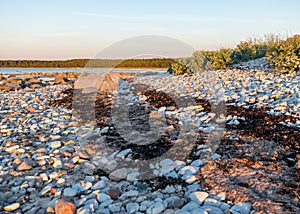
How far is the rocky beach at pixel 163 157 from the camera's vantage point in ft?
8.39

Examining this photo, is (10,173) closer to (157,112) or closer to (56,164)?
(56,164)

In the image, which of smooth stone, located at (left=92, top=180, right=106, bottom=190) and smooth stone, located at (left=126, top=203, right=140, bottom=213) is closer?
smooth stone, located at (left=126, top=203, right=140, bottom=213)

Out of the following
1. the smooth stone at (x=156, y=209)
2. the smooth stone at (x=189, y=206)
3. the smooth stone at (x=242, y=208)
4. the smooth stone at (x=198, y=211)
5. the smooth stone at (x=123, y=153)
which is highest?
the smooth stone at (x=123, y=153)

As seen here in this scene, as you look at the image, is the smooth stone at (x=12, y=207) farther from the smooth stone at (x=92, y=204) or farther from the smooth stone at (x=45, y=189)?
the smooth stone at (x=92, y=204)

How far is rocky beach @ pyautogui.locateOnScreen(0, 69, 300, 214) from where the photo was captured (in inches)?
101

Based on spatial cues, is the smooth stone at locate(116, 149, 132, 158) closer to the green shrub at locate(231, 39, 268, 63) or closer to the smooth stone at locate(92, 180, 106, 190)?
the smooth stone at locate(92, 180, 106, 190)

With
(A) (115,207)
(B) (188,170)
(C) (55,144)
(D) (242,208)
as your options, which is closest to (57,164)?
(C) (55,144)

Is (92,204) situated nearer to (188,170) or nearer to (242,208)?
(188,170)

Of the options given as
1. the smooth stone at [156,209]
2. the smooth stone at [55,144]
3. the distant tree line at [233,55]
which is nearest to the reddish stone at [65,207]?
the smooth stone at [156,209]

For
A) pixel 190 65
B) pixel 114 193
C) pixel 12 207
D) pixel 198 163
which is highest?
pixel 190 65

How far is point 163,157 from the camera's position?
3.51 meters

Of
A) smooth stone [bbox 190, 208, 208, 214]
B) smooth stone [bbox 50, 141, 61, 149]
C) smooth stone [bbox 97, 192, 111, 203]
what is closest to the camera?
smooth stone [bbox 190, 208, 208, 214]

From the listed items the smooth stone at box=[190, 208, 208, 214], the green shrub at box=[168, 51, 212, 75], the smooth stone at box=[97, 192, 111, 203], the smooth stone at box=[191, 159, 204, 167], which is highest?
the green shrub at box=[168, 51, 212, 75]

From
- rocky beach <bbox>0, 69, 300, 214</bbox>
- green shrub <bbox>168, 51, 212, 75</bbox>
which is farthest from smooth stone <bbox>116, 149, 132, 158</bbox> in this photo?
green shrub <bbox>168, 51, 212, 75</bbox>
